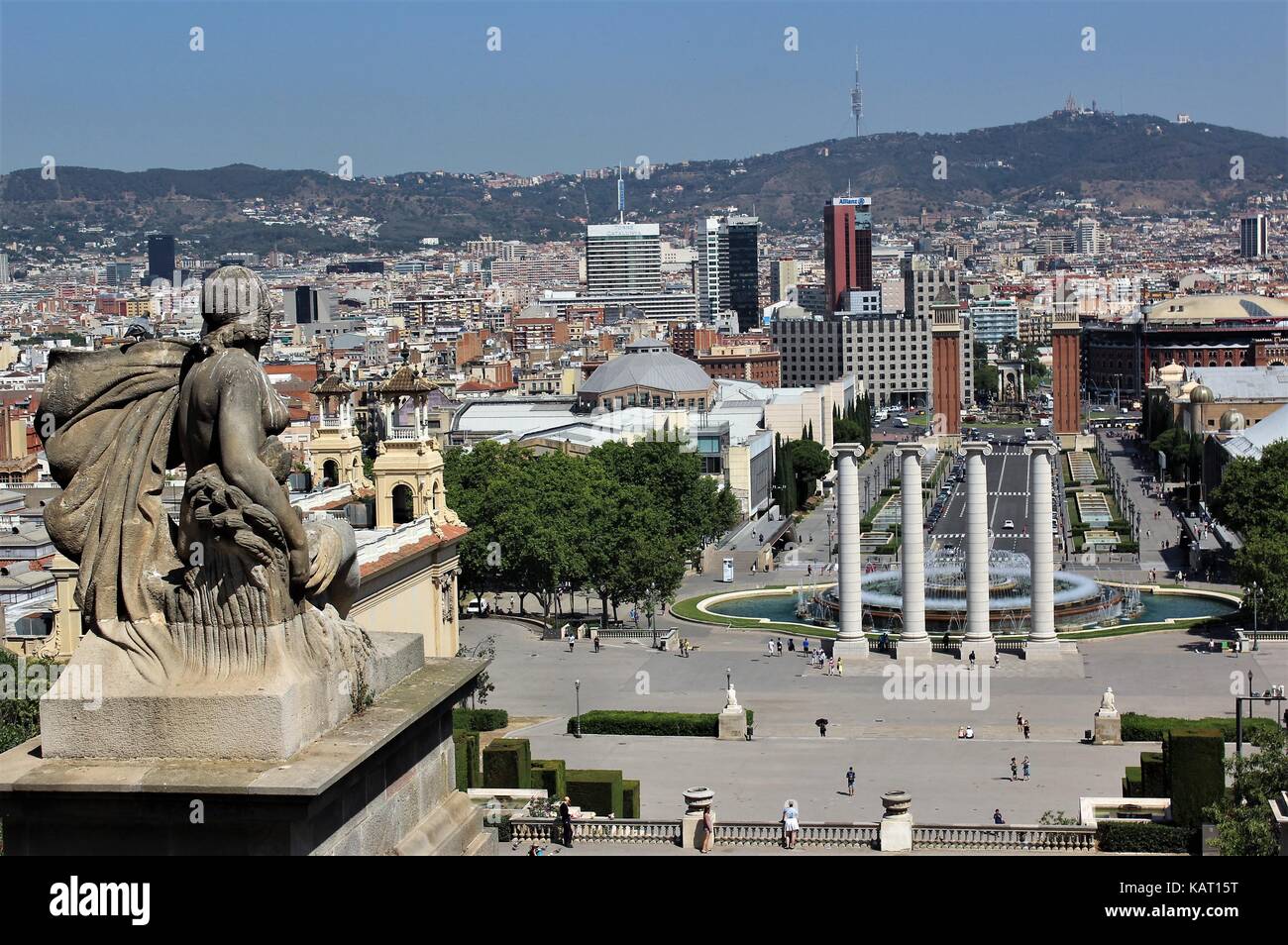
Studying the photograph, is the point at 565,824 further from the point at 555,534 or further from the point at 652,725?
the point at 555,534

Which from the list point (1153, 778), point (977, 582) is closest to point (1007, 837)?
point (1153, 778)

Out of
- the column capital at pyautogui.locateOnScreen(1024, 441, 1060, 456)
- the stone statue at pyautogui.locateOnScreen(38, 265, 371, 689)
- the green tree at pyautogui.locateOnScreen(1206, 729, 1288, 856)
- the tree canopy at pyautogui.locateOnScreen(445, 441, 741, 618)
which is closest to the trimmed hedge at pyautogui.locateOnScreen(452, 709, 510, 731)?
the tree canopy at pyautogui.locateOnScreen(445, 441, 741, 618)

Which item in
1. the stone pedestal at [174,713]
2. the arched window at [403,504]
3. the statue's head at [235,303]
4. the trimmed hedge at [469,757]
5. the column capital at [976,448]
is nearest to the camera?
the stone pedestal at [174,713]

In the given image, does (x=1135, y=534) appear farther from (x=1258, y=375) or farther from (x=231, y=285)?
(x=231, y=285)

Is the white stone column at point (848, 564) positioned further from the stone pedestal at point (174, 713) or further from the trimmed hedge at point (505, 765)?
the stone pedestal at point (174, 713)

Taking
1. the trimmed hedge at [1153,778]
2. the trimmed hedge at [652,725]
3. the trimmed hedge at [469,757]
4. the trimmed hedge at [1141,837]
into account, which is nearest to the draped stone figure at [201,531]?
the trimmed hedge at [469,757]
